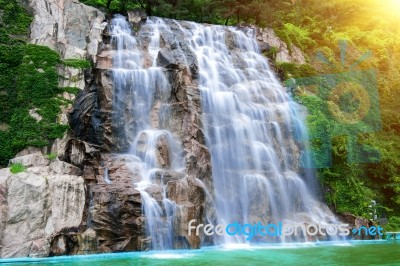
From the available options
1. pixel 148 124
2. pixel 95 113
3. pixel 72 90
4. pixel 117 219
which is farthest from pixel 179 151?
pixel 72 90

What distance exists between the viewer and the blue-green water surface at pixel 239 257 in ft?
34.9

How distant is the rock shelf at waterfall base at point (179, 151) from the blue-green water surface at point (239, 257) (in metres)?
0.08

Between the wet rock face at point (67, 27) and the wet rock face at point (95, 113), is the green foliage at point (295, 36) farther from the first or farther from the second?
the wet rock face at point (95, 113)

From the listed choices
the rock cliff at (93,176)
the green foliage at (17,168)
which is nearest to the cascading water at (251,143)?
the rock cliff at (93,176)

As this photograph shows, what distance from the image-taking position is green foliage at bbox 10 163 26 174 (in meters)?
14.2

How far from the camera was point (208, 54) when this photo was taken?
24.6 m

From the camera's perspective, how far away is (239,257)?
38.6ft

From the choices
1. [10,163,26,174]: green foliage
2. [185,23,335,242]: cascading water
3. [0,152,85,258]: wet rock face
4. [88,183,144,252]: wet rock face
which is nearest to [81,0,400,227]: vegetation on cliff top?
[185,23,335,242]: cascading water

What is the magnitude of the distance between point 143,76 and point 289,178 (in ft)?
28.4

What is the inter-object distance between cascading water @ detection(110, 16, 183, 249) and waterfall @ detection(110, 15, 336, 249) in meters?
0.03

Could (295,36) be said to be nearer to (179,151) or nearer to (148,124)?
(148,124)

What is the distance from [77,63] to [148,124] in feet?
17.4

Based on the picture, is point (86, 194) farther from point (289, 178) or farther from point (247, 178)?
point (289, 178)

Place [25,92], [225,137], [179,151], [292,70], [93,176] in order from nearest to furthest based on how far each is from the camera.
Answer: [93,176] < [179,151] < [25,92] < [225,137] < [292,70]
